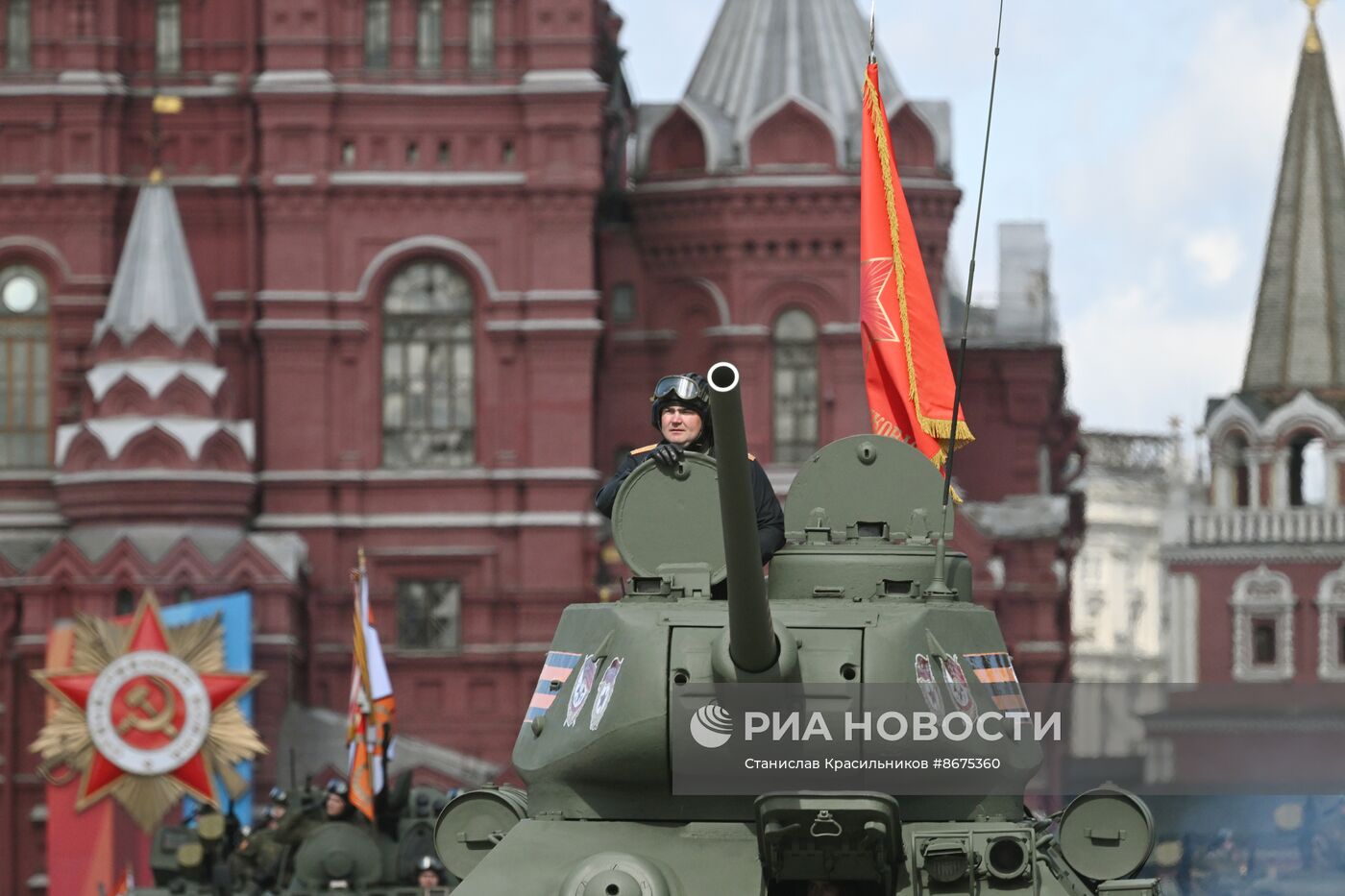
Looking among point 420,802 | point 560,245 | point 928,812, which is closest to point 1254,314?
point 560,245

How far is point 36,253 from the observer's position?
42906 mm

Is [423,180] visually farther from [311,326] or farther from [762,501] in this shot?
[762,501]

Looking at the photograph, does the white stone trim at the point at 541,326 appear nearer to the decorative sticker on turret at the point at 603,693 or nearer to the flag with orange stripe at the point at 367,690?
the flag with orange stripe at the point at 367,690

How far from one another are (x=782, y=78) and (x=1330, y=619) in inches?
1057

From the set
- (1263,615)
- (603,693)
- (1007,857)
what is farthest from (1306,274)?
(1007,857)

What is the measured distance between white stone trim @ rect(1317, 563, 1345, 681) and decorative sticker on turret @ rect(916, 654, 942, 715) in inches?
2205

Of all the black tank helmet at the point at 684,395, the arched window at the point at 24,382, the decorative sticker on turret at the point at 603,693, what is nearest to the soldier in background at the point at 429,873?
the black tank helmet at the point at 684,395

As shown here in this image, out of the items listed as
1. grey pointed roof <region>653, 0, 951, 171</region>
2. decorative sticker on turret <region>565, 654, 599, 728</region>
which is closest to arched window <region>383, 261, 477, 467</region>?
grey pointed roof <region>653, 0, 951, 171</region>

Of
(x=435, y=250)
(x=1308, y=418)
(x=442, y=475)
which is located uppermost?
(x=435, y=250)

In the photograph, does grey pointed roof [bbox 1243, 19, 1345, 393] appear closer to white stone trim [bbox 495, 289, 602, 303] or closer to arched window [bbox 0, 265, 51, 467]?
white stone trim [bbox 495, 289, 602, 303]

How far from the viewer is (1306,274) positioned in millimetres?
67250

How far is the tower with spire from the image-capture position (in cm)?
6706

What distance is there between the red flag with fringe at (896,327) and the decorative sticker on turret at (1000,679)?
520 cm

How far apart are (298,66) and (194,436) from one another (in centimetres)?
505
